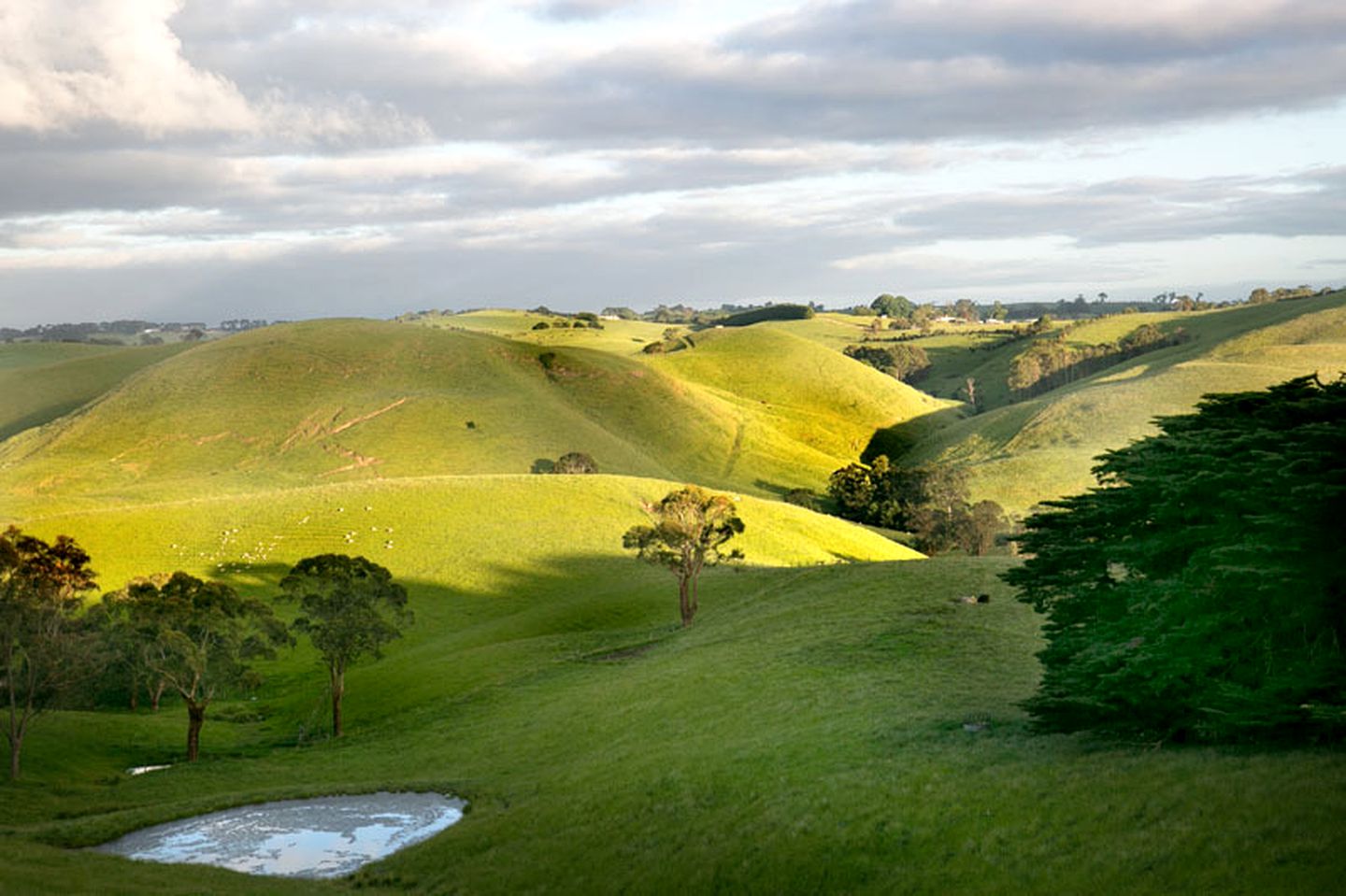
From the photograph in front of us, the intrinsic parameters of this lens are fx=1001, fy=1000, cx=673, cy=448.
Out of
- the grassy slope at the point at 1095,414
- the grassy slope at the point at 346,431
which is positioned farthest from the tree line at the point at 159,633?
the grassy slope at the point at 1095,414

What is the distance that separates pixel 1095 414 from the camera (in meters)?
170

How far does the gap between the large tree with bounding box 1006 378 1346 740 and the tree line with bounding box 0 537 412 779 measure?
3999 cm

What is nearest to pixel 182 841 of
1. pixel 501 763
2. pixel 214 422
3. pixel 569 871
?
pixel 501 763

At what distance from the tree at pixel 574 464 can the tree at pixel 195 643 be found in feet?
300

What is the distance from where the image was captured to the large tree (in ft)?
76.2

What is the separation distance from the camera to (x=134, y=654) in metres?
55.3

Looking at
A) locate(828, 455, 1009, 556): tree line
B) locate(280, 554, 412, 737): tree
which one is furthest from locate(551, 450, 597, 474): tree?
locate(280, 554, 412, 737): tree

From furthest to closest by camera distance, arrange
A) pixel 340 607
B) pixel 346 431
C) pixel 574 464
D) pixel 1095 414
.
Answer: pixel 1095 414 < pixel 346 431 < pixel 574 464 < pixel 340 607

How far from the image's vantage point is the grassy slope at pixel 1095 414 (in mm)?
145750

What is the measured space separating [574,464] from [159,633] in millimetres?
96573

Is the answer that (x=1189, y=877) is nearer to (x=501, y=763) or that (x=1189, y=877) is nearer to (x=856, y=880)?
(x=856, y=880)

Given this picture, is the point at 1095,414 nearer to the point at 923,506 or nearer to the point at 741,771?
the point at 923,506

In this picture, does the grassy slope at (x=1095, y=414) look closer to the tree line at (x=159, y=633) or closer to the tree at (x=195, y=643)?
the tree line at (x=159, y=633)

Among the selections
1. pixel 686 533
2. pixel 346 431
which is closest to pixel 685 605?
pixel 686 533
